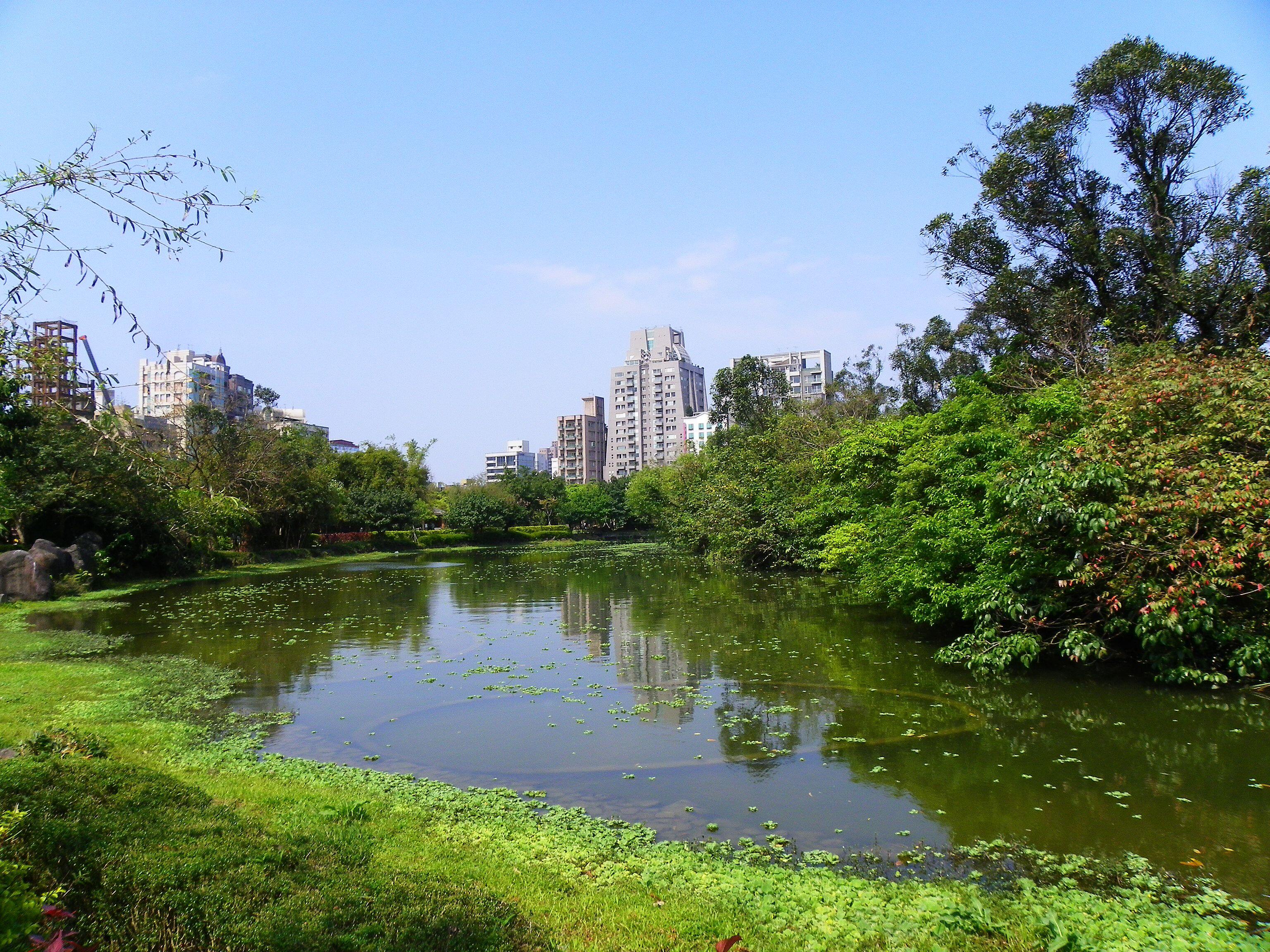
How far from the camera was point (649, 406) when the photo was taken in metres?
131

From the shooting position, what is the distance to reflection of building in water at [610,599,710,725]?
10.6 meters

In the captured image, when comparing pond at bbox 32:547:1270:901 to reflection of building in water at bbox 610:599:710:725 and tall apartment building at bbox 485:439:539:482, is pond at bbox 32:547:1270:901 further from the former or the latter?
tall apartment building at bbox 485:439:539:482

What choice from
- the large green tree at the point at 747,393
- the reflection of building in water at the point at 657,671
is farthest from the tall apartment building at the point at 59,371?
the large green tree at the point at 747,393

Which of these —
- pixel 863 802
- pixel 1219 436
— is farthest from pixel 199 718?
pixel 1219 436

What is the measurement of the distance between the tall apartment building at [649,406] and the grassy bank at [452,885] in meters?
120

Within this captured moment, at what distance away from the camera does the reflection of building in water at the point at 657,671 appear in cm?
1058

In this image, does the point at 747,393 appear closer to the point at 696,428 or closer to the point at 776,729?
the point at 776,729

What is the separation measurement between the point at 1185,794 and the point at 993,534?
4849 mm

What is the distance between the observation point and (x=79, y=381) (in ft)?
15.9

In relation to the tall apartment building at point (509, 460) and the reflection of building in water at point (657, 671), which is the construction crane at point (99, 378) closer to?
the reflection of building in water at point (657, 671)

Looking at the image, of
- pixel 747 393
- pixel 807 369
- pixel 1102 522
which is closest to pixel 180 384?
pixel 1102 522

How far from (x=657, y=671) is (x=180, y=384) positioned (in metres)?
8.48

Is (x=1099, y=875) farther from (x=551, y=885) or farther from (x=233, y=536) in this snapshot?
(x=233, y=536)

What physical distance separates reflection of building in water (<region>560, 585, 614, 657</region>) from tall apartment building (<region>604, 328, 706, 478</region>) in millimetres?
100787
